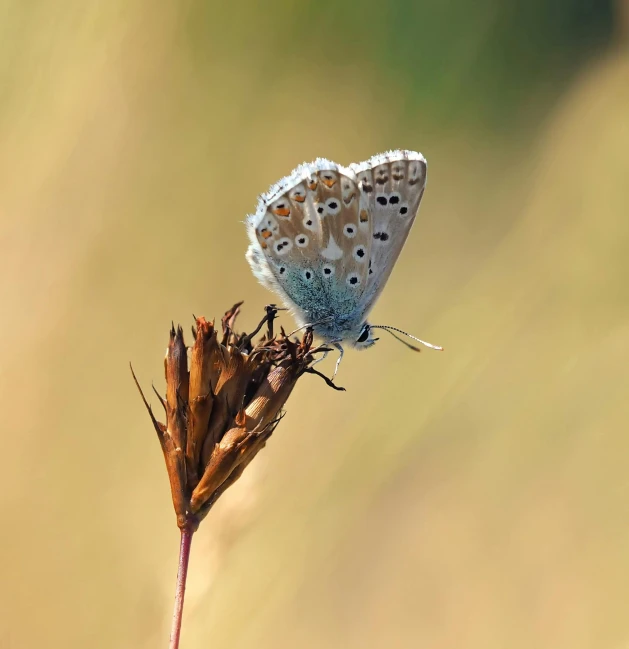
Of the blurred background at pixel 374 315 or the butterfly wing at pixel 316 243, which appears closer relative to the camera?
the butterfly wing at pixel 316 243

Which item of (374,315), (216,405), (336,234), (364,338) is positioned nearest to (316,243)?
(336,234)

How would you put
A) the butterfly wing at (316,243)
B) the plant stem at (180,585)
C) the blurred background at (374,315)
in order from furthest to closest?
1. the blurred background at (374,315)
2. the butterfly wing at (316,243)
3. the plant stem at (180,585)

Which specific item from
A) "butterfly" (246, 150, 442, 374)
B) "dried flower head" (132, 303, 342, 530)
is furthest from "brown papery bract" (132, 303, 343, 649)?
"butterfly" (246, 150, 442, 374)

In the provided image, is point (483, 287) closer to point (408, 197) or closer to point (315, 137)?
point (315, 137)

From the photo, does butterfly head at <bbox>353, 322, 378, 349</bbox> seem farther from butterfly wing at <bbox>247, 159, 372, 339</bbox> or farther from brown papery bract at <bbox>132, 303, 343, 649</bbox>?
brown papery bract at <bbox>132, 303, 343, 649</bbox>

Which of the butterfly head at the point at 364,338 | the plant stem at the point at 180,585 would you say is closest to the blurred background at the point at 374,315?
the butterfly head at the point at 364,338

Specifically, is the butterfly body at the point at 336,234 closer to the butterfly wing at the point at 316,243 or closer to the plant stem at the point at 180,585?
the butterfly wing at the point at 316,243

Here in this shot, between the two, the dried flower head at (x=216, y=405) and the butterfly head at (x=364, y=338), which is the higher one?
the dried flower head at (x=216, y=405)

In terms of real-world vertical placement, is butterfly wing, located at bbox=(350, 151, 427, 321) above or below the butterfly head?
above
